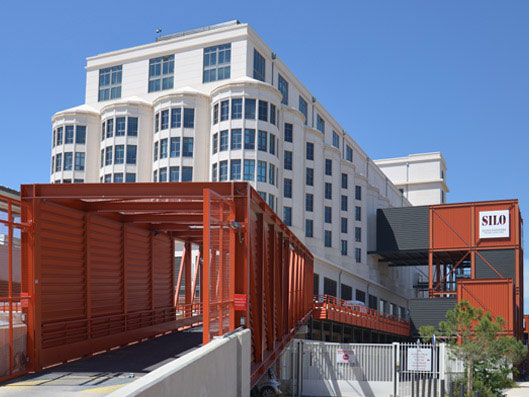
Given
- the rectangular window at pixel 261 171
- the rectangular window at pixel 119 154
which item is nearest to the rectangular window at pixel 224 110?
the rectangular window at pixel 261 171

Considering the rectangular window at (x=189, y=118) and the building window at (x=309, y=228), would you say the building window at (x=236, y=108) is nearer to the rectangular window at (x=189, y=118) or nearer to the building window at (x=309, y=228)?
the rectangular window at (x=189, y=118)

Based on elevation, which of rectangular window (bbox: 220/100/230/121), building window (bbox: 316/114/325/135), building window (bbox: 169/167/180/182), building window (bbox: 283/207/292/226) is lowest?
building window (bbox: 283/207/292/226)

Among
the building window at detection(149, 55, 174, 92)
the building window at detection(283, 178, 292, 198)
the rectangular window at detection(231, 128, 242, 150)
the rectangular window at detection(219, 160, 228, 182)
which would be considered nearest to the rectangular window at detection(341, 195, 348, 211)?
the building window at detection(283, 178, 292, 198)

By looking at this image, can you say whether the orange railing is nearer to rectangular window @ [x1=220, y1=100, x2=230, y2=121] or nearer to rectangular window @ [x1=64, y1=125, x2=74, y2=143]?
rectangular window @ [x1=220, y1=100, x2=230, y2=121]

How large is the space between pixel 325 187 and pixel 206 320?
5494 cm

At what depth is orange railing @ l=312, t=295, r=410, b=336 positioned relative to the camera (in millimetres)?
40222

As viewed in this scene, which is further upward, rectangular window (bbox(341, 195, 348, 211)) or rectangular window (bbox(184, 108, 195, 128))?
rectangular window (bbox(184, 108, 195, 128))

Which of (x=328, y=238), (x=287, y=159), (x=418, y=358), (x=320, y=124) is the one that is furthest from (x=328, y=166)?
(x=418, y=358)

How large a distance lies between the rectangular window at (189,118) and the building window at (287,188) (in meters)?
9.74

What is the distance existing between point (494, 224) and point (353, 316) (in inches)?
548

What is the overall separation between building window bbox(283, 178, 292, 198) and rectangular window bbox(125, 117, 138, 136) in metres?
13.8

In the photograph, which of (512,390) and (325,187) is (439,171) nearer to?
(325,187)

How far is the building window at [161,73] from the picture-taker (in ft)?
187

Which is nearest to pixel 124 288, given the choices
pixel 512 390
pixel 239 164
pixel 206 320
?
pixel 206 320
